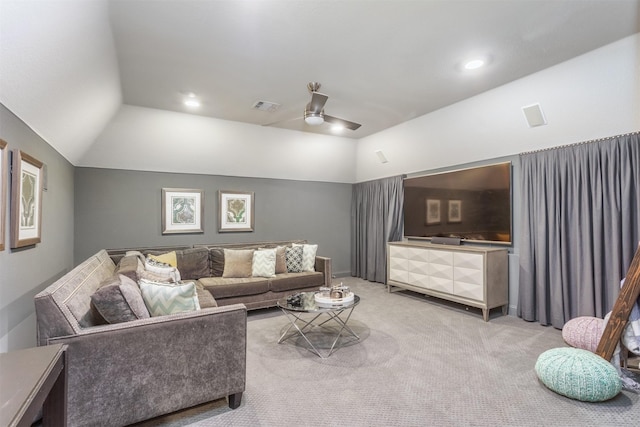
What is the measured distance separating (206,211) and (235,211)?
1.59 feet

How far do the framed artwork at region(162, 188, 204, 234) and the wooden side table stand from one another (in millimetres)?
3776

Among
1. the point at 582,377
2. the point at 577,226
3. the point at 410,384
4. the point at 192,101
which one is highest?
the point at 192,101

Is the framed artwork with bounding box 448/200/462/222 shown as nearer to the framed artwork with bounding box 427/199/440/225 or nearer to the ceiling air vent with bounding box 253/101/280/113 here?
the framed artwork with bounding box 427/199/440/225

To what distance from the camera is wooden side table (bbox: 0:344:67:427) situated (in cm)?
97

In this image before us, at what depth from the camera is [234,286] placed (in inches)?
160

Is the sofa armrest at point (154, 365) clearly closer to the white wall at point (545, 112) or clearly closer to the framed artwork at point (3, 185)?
the framed artwork at point (3, 185)

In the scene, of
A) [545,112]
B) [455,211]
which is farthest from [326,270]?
[545,112]

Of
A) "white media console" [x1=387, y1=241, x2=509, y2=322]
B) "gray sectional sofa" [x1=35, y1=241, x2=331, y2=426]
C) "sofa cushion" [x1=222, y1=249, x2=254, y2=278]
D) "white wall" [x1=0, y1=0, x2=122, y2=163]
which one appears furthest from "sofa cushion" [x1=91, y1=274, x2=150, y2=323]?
"white media console" [x1=387, y1=241, x2=509, y2=322]

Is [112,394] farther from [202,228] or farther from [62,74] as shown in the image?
[202,228]

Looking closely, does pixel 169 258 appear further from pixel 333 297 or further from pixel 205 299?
pixel 333 297

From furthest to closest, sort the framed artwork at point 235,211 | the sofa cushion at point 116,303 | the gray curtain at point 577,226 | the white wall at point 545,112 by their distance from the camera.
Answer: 1. the framed artwork at point 235,211
2. the gray curtain at point 577,226
3. the white wall at point 545,112
4. the sofa cushion at point 116,303

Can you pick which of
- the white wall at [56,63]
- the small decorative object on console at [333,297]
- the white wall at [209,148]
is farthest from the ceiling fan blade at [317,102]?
the white wall at [209,148]

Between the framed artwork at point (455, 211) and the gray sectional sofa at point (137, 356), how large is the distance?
12.2 feet

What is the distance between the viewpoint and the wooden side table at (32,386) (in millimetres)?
974
